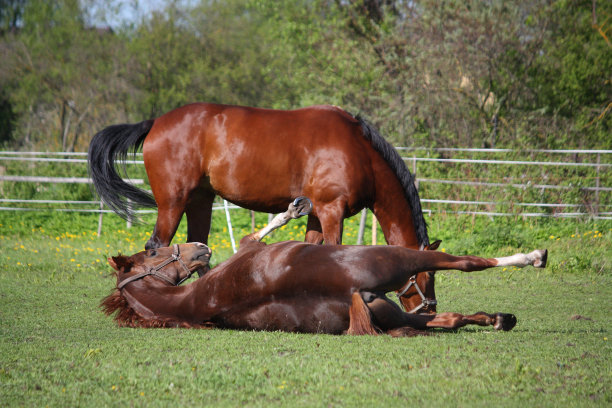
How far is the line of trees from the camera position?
1558 cm

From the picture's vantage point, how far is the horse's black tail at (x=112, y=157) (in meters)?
6.78

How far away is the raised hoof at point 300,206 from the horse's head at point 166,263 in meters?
0.87

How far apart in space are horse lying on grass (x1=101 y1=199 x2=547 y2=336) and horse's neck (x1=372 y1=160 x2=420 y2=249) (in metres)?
1.58

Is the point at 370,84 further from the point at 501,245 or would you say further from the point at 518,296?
the point at 518,296

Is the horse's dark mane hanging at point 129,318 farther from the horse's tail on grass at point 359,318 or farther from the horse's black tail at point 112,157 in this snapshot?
the horse's black tail at point 112,157

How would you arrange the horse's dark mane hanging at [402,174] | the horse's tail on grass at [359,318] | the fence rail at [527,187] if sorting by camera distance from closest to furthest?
the horse's tail on grass at [359,318]
the horse's dark mane hanging at [402,174]
the fence rail at [527,187]

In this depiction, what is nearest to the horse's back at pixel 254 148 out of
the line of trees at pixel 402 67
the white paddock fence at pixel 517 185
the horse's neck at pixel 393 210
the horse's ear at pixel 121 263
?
the horse's neck at pixel 393 210

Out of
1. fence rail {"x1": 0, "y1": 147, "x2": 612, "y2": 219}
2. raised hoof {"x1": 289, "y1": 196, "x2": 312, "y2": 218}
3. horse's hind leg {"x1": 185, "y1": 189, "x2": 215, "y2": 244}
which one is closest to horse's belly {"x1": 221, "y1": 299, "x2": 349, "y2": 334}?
raised hoof {"x1": 289, "y1": 196, "x2": 312, "y2": 218}

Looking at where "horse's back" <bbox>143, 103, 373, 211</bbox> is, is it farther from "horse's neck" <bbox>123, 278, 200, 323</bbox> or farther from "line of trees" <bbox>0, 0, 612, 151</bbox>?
"line of trees" <bbox>0, 0, 612, 151</bbox>

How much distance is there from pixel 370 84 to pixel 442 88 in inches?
110

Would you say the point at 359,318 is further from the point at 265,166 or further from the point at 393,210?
the point at 265,166

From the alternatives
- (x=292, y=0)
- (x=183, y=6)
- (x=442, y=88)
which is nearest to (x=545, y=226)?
(x=442, y=88)

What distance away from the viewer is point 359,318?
439cm

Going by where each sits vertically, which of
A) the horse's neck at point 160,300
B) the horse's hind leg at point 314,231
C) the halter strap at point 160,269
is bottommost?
the horse's neck at point 160,300
